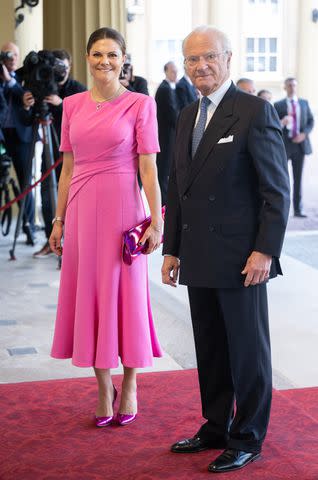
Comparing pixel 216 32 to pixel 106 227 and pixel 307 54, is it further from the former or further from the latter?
pixel 307 54

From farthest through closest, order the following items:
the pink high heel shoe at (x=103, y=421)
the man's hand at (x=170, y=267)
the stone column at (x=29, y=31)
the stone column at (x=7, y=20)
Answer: the stone column at (x=29, y=31) < the stone column at (x=7, y=20) < the pink high heel shoe at (x=103, y=421) < the man's hand at (x=170, y=267)

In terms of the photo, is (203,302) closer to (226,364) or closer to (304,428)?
(226,364)

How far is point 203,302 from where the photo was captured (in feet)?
11.4

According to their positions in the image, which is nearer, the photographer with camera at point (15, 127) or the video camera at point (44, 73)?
the video camera at point (44, 73)

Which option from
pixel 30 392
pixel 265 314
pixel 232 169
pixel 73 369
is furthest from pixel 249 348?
pixel 73 369

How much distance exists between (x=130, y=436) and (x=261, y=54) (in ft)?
76.1

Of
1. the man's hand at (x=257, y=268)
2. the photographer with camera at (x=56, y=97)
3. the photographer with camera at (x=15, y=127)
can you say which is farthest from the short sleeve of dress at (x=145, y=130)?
the photographer with camera at (x=15, y=127)

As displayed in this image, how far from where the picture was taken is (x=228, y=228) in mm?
3336

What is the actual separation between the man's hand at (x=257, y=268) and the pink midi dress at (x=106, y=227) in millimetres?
791

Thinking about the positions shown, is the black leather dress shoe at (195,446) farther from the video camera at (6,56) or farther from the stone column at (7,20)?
the stone column at (7,20)

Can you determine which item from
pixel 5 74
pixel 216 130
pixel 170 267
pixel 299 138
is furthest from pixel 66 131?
pixel 299 138

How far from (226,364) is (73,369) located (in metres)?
1.57

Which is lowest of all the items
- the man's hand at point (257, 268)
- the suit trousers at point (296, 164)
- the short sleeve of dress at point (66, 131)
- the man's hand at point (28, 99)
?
the suit trousers at point (296, 164)

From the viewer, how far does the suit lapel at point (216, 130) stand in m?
3.31
